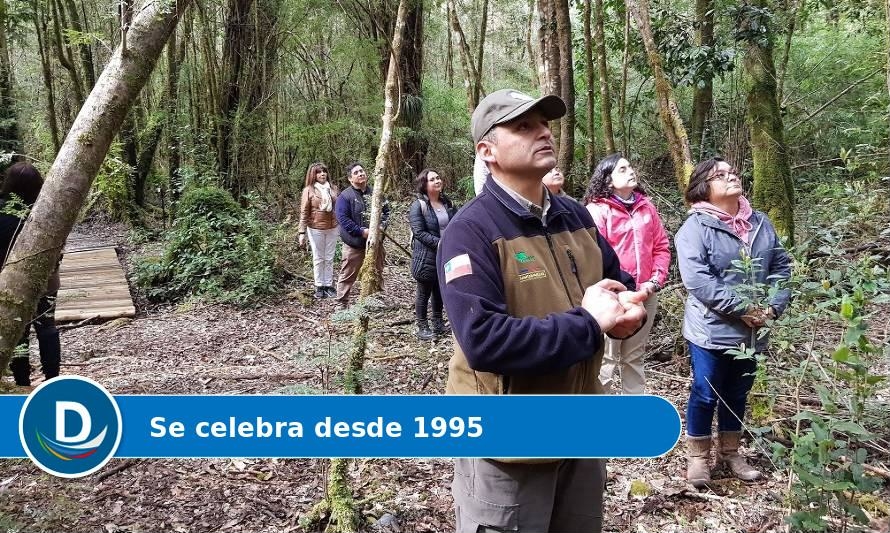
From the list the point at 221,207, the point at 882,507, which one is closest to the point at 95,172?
the point at 882,507

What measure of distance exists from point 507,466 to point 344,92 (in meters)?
13.3

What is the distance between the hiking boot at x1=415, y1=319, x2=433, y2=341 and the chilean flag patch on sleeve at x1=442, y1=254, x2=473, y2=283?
4921 millimetres

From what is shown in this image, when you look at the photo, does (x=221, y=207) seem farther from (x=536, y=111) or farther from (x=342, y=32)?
(x=536, y=111)

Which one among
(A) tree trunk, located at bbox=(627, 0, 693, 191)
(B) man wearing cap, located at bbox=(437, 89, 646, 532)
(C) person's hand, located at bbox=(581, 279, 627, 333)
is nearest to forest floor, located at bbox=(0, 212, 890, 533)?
(A) tree trunk, located at bbox=(627, 0, 693, 191)

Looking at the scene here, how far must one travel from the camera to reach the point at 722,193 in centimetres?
346

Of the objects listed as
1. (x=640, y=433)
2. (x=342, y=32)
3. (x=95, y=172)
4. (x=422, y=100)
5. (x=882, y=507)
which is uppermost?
(x=342, y=32)

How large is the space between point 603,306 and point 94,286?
9.82 m

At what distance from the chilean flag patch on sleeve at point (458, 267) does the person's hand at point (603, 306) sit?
0.36 meters

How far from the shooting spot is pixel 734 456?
3.69 m

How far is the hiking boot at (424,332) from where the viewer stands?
667cm

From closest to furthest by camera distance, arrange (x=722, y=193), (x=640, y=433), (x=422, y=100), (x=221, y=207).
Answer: (x=640, y=433)
(x=722, y=193)
(x=221, y=207)
(x=422, y=100)

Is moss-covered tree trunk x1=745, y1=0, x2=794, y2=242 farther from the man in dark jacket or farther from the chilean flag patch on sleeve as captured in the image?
the chilean flag patch on sleeve

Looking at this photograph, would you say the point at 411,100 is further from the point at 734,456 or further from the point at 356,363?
the point at 734,456

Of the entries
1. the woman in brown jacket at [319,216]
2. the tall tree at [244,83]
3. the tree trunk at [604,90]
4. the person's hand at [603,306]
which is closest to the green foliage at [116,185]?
the tall tree at [244,83]
